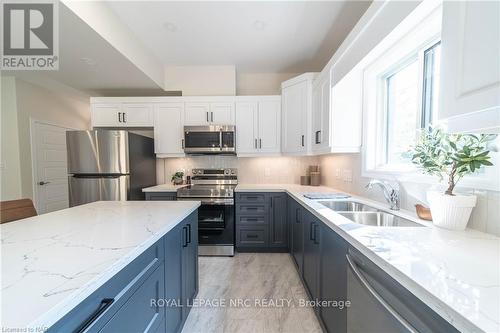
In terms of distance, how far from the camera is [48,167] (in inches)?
141

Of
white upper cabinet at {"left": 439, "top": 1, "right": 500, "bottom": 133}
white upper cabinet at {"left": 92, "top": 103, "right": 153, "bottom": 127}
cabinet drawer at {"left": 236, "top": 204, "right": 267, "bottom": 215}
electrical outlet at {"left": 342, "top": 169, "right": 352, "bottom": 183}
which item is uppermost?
white upper cabinet at {"left": 92, "top": 103, "right": 153, "bottom": 127}

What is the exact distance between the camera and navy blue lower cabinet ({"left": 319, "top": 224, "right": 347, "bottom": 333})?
1.10 m

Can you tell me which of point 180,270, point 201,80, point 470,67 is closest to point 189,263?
point 180,270

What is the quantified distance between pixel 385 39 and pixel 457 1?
0.51 meters

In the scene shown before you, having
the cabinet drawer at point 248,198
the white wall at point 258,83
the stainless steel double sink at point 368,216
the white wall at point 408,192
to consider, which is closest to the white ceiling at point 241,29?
the white wall at point 258,83

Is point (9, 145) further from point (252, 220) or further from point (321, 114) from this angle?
point (321, 114)

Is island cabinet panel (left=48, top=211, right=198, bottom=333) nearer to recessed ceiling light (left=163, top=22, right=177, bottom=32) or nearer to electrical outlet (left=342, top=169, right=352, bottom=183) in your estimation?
electrical outlet (left=342, top=169, right=352, bottom=183)

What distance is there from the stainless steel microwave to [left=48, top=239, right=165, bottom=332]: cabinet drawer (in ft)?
6.73

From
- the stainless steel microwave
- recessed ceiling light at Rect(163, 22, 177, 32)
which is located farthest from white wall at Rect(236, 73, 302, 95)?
recessed ceiling light at Rect(163, 22, 177, 32)

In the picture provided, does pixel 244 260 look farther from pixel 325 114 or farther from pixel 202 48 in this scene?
pixel 202 48

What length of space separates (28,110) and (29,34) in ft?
7.07

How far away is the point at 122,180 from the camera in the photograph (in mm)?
2639

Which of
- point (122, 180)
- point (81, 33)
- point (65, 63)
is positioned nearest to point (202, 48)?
point (81, 33)

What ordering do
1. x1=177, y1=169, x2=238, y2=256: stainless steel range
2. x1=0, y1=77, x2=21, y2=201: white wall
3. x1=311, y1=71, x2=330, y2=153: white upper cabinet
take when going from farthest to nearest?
x1=0, y1=77, x2=21, y2=201: white wall → x1=177, y1=169, x2=238, y2=256: stainless steel range → x1=311, y1=71, x2=330, y2=153: white upper cabinet
